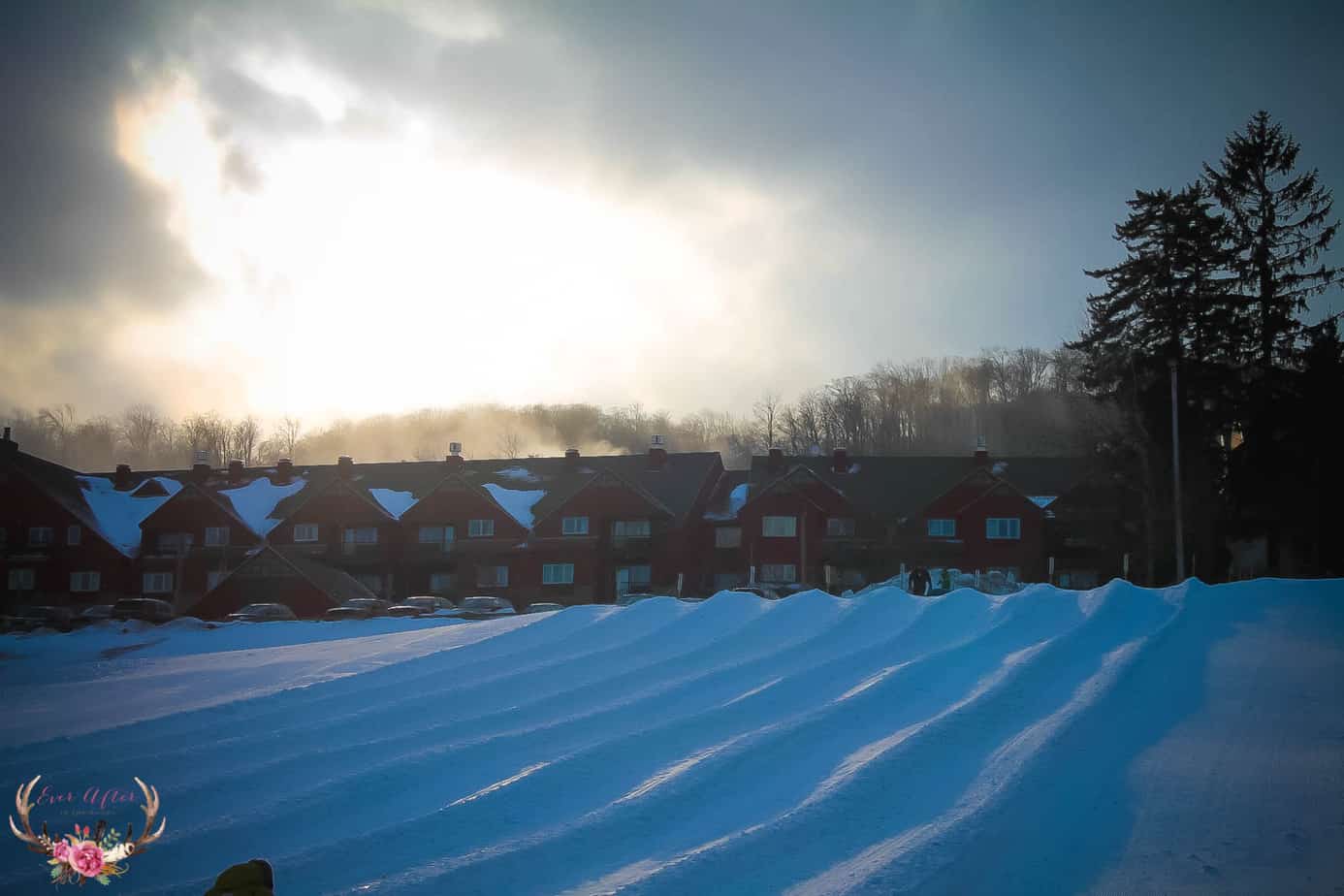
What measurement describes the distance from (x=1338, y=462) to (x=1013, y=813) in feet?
110

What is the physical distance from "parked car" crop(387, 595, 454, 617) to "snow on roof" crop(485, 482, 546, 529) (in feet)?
32.9

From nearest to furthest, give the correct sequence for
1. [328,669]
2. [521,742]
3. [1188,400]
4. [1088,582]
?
[521,742] < [328,669] < [1188,400] < [1088,582]

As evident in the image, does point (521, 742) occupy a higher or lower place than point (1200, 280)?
lower

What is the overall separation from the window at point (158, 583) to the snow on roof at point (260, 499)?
16.6 feet

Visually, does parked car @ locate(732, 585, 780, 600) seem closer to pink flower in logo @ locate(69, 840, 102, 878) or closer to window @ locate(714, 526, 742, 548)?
window @ locate(714, 526, 742, 548)

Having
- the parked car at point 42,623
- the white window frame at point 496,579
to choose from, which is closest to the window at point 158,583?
the parked car at point 42,623

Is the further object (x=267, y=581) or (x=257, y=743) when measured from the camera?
(x=267, y=581)

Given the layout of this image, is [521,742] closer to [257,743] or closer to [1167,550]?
[257,743]

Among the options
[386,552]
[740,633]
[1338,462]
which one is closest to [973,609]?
[740,633]

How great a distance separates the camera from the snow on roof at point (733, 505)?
47.0 m

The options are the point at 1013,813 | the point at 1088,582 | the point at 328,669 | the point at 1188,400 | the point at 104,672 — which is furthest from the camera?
the point at 1088,582

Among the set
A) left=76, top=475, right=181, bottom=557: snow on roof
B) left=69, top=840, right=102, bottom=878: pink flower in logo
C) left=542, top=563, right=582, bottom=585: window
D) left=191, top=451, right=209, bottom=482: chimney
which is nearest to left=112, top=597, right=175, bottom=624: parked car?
left=76, top=475, right=181, bottom=557: snow on roof

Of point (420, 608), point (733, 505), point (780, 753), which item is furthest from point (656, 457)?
point (780, 753)

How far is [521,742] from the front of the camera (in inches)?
332
